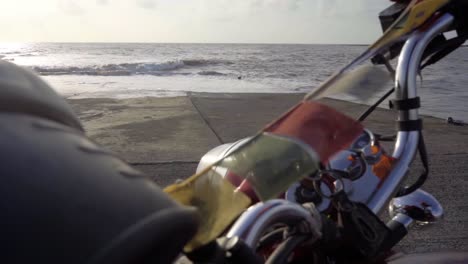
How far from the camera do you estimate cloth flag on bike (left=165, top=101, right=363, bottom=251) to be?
1.02m

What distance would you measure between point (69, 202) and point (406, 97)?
3.19ft

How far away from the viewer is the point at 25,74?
0.95 m

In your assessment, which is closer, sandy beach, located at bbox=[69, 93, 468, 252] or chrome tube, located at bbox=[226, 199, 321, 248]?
chrome tube, located at bbox=[226, 199, 321, 248]

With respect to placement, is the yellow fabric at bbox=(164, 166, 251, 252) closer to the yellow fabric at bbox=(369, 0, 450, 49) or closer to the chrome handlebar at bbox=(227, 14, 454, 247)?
the chrome handlebar at bbox=(227, 14, 454, 247)

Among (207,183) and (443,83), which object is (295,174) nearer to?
(207,183)

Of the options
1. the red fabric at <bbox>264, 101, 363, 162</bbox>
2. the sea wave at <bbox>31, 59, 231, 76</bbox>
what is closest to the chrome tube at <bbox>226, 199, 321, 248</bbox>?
the red fabric at <bbox>264, 101, 363, 162</bbox>

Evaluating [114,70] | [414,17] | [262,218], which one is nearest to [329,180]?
[262,218]

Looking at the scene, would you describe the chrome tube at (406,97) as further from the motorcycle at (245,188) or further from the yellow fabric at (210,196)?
the yellow fabric at (210,196)

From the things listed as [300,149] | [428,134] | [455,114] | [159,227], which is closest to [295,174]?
[300,149]

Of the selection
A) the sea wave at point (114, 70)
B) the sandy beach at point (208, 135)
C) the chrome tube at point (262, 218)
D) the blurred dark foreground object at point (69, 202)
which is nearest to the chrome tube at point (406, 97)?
the sandy beach at point (208, 135)

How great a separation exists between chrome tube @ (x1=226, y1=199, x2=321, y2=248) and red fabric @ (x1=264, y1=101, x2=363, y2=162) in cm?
15

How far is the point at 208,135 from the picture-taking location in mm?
7660

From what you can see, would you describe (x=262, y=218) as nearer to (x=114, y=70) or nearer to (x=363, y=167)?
(x=363, y=167)

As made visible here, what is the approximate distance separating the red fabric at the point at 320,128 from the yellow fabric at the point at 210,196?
0.15 metres
